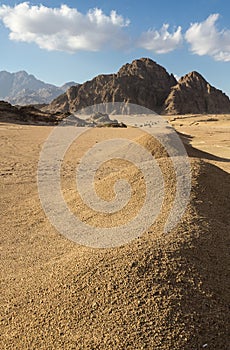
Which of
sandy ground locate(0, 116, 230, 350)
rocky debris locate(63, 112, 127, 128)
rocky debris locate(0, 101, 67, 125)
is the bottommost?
rocky debris locate(63, 112, 127, 128)

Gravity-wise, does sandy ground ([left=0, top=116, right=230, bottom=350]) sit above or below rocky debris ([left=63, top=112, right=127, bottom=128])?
above

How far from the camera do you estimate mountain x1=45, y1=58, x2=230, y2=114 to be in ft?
200

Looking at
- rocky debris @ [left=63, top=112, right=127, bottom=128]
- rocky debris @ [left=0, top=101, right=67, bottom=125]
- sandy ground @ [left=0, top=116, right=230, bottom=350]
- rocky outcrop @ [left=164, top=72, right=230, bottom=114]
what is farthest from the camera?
rocky outcrop @ [left=164, top=72, right=230, bottom=114]

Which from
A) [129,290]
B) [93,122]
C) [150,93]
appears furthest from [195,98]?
[129,290]

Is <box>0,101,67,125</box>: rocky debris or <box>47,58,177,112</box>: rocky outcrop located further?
<box>47,58,177,112</box>: rocky outcrop

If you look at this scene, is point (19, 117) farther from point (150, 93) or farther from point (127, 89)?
point (150, 93)

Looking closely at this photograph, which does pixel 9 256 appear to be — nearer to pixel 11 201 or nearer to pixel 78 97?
pixel 11 201

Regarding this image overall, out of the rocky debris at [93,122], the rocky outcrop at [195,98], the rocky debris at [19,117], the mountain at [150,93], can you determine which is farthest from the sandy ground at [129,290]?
the mountain at [150,93]

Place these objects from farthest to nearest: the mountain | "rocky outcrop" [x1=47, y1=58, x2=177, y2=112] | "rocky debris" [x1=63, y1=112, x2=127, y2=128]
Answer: "rocky outcrop" [x1=47, y1=58, x2=177, y2=112] → the mountain → "rocky debris" [x1=63, y1=112, x2=127, y2=128]

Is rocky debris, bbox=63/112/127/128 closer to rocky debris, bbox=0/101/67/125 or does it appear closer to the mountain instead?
rocky debris, bbox=0/101/67/125

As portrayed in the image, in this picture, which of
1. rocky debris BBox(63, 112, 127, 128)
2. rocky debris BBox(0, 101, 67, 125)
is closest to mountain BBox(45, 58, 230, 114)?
rocky debris BBox(63, 112, 127, 128)

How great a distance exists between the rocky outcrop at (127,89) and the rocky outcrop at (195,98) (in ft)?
11.1

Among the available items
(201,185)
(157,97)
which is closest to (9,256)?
(201,185)

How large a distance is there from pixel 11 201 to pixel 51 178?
1762 millimetres
